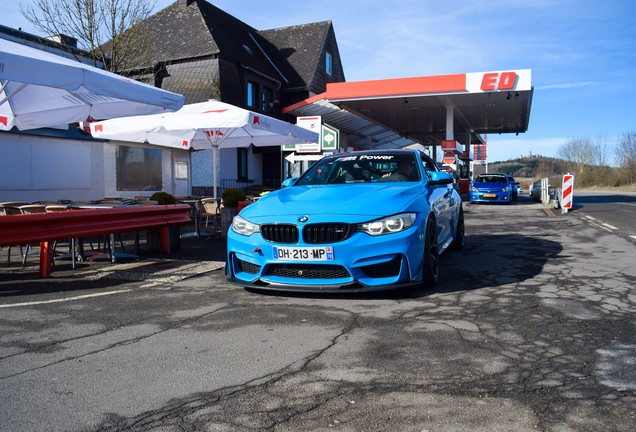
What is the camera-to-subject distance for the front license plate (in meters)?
4.89

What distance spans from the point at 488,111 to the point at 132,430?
1233 inches

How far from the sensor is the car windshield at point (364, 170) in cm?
664

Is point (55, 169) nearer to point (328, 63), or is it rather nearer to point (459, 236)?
point (459, 236)

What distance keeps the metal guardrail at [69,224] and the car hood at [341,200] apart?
101 inches

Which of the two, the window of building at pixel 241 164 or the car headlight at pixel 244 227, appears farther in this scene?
the window of building at pixel 241 164

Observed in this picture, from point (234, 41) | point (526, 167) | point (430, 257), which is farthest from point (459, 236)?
point (526, 167)

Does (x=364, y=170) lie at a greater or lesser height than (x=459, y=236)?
greater

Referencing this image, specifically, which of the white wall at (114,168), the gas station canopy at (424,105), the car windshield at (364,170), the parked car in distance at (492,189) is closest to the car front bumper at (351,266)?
the car windshield at (364,170)

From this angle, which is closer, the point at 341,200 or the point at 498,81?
the point at 341,200

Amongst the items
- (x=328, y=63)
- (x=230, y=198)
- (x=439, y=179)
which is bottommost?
(x=230, y=198)

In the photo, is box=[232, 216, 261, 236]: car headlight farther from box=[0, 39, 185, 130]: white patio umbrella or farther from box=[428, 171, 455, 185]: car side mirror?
box=[0, 39, 185, 130]: white patio umbrella

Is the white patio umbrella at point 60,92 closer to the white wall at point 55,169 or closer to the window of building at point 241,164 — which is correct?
the white wall at point 55,169

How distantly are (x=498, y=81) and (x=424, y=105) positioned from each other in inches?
259

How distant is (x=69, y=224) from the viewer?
6688 millimetres
